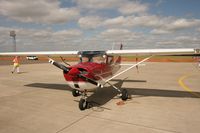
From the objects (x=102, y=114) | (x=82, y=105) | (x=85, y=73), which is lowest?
(x=102, y=114)

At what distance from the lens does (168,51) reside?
24.9 feet

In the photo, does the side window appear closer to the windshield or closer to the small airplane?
the small airplane

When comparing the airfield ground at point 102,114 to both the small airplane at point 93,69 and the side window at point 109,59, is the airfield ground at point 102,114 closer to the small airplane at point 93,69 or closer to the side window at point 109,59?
the small airplane at point 93,69

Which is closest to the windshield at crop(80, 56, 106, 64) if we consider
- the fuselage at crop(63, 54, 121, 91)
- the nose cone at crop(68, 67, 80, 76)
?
the fuselage at crop(63, 54, 121, 91)

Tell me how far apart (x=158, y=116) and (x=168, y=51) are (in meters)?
3.14

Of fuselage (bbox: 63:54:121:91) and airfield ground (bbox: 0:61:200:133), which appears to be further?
fuselage (bbox: 63:54:121:91)

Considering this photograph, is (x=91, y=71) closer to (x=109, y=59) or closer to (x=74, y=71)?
(x=74, y=71)

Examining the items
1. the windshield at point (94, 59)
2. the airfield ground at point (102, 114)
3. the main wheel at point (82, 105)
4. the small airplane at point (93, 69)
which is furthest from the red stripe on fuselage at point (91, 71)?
the airfield ground at point (102, 114)

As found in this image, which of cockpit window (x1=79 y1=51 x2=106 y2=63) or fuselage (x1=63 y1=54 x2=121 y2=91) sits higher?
cockpit window (x1=79 y1=51 x2=106 y2=63)

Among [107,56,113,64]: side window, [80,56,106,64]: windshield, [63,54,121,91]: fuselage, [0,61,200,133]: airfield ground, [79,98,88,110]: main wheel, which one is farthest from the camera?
[107,56,113,64]: side window

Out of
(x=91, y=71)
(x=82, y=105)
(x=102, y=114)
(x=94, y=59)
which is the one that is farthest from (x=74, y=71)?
(x=102, y=114)

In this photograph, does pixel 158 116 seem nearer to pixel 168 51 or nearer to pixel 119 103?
pixel 119 103

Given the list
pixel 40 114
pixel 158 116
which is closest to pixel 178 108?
pixel 158 116

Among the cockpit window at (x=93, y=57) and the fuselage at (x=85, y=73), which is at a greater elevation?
the cockpit window at (x=93, y=57)
